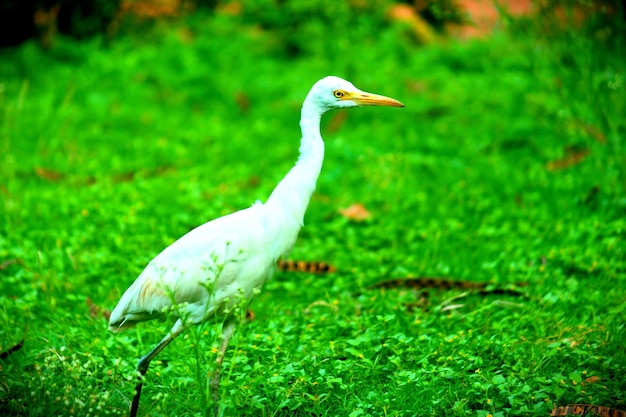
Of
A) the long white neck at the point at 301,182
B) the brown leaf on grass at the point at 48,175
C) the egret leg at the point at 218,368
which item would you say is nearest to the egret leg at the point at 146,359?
the egret leg at the point at 218,368

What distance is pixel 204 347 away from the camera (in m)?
3.97

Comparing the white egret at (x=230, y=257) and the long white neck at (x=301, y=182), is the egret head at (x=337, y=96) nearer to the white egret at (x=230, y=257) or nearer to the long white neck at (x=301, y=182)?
the white egret at (x=230, y=257)

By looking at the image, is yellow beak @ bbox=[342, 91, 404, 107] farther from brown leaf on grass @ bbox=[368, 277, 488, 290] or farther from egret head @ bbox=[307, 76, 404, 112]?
brown leaf on grass @ bbox=[368, 277, 488, 290]

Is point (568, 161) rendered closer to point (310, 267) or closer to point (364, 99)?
point (310, 267)

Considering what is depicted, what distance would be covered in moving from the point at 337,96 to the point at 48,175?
3660 millimetres

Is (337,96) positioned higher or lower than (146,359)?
higher

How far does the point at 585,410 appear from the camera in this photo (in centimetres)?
321

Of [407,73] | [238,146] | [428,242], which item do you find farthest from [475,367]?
[407,73]

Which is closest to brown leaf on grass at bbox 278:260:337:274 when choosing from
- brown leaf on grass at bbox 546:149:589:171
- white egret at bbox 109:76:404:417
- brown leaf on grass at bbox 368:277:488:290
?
brown leaf on grass at bbox 368:277:488:290

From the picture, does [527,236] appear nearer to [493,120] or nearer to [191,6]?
[493,120]

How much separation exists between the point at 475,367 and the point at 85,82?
6517mm

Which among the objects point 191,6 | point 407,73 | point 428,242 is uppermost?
point 191,6

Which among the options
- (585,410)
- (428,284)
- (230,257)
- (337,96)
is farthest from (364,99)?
(585,410)

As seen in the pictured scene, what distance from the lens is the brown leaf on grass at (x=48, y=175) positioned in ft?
21.5
